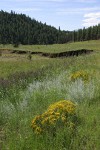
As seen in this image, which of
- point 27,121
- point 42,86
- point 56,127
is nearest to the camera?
point 56,127

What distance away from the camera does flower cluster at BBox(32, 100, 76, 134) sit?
6844mm

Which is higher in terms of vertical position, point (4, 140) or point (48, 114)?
point (48, 114)

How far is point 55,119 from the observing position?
685 cm

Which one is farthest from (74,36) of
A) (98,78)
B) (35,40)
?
(98,78)

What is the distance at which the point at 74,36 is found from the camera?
148875 millimetres

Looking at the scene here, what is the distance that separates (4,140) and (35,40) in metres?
158

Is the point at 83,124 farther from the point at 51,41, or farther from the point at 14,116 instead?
the point at 51,41

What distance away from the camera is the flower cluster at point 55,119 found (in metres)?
6.84

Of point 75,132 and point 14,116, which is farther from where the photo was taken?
point 14,116

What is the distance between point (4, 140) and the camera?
7.03m

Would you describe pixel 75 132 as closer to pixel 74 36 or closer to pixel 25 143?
pixel 25 143

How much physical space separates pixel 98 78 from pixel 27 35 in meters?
156

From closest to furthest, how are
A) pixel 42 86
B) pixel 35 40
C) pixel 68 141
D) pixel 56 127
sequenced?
pixel 68 141, pixel 56 127, pixel 42 86, pixel 35 40

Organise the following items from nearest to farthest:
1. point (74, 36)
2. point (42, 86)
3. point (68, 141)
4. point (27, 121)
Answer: point (68, 141), point (27, 121), point (42, 86), point (74, 36)
